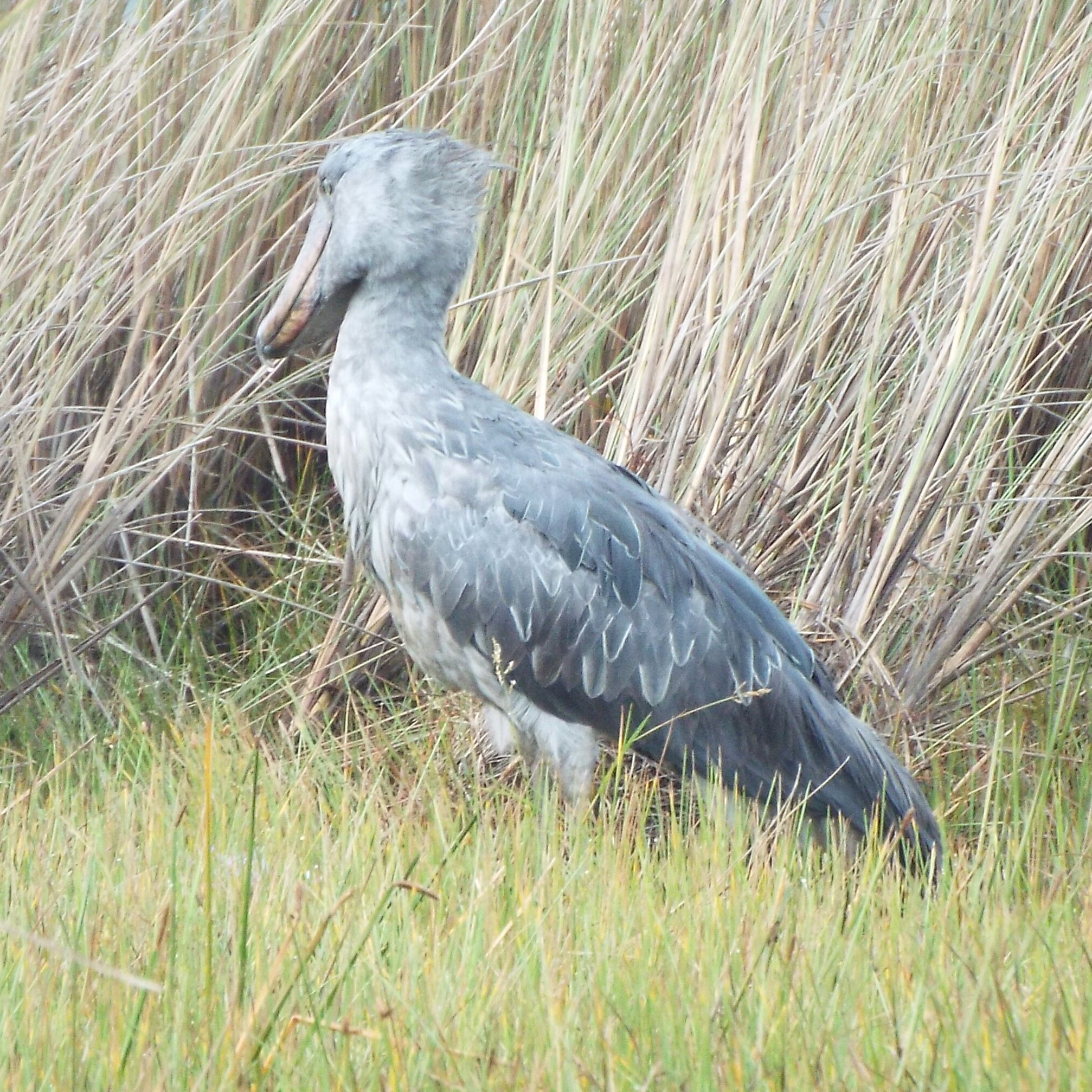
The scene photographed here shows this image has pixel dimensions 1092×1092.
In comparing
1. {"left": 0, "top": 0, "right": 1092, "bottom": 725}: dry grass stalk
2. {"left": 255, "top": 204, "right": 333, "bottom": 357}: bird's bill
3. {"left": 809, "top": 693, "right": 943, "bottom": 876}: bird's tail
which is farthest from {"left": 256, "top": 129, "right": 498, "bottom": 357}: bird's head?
{"left": 809, "top": 693, "right": 943, "bottom": 876}: bird's tail

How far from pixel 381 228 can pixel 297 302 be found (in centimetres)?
24

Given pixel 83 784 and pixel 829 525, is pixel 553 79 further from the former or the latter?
pixel 83 784

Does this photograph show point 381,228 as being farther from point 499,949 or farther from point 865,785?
point 499,949

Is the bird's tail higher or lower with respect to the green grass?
lower

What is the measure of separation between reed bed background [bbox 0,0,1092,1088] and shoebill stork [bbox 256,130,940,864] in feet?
0.61

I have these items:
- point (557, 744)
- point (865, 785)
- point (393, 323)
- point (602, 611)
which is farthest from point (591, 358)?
point (865, 785)

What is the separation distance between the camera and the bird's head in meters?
3.15

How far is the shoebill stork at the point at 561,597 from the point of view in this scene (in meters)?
2.94

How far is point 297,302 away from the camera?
3.24 m

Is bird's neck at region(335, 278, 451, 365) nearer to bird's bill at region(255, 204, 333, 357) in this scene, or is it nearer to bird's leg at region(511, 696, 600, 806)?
bird's bill at region(255, 204, 333, 357)

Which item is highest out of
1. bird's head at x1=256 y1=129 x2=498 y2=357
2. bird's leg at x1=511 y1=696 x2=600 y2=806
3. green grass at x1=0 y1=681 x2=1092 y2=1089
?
bird's head at x1=256 y1=129 x2=498 y2=357

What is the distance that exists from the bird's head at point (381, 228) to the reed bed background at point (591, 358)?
8.5 inches

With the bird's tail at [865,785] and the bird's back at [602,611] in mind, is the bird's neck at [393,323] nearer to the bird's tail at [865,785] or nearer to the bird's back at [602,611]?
the bird's back at [602,611]

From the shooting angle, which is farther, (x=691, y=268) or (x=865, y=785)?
(x=691, y=268)
